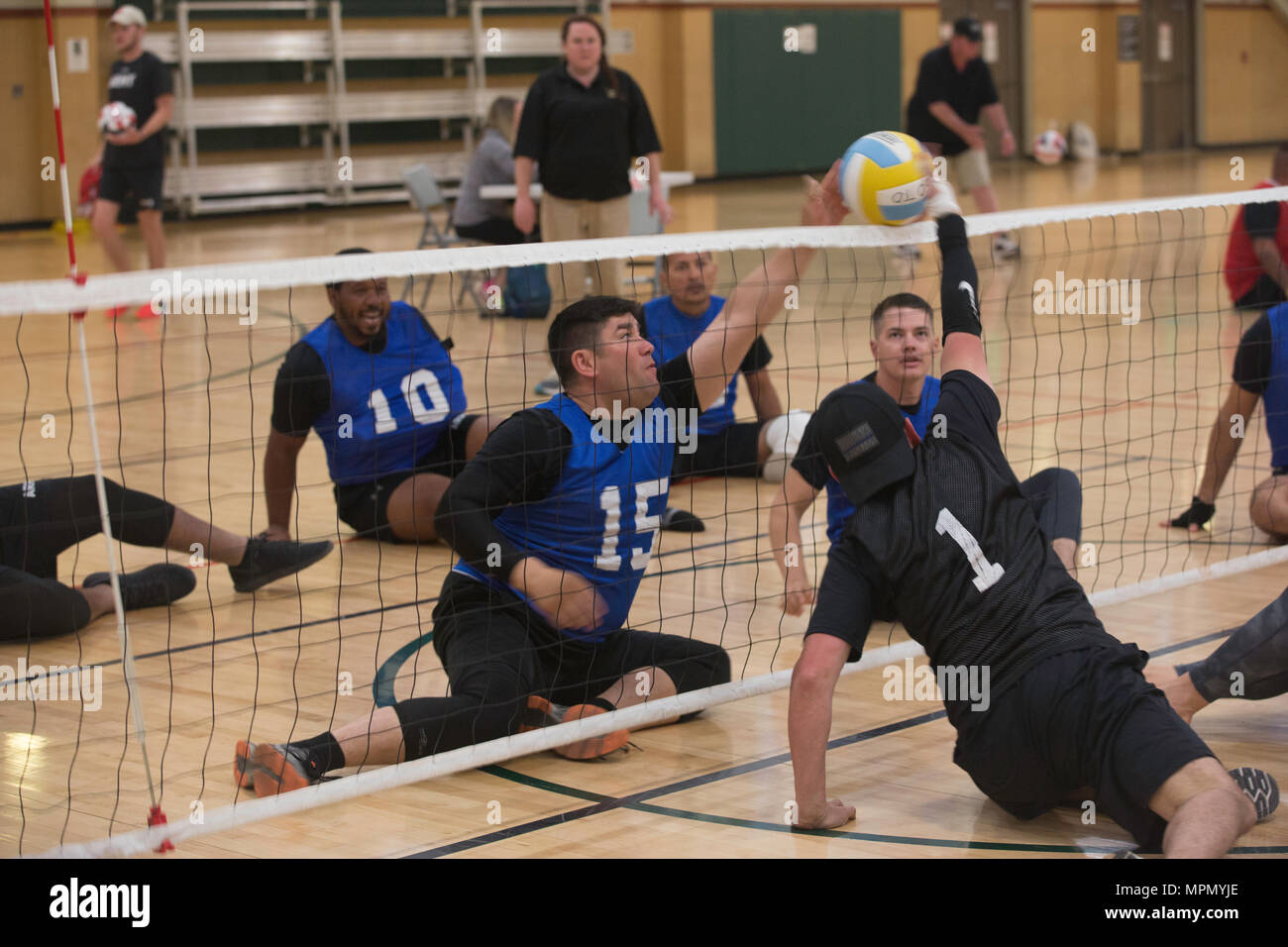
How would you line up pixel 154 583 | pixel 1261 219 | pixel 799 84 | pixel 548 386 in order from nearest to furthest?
pixel 154 583 < pixel 1261 219 < pixel 548 386 < pixel 799 84

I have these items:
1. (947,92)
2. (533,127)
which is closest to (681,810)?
(533,127)

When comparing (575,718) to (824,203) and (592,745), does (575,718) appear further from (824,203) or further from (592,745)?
(824,203)

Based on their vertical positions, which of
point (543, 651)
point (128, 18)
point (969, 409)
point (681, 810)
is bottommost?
point (681, 810)

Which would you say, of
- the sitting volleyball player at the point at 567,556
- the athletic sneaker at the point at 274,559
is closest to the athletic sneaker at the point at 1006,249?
the athletic sneaker at the point at 274,559

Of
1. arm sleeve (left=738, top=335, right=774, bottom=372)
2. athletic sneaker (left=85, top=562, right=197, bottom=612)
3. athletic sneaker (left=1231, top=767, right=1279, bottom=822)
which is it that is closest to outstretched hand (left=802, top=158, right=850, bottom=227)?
athletic sneaker (left=1231, top=767, right=1279, bottom=822)

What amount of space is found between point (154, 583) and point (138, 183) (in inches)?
283

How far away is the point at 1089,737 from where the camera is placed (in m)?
3.14

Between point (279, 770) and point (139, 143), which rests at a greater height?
point (139, 143)

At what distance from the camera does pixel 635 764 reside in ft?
12.8

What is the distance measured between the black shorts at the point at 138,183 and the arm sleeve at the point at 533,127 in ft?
12.8

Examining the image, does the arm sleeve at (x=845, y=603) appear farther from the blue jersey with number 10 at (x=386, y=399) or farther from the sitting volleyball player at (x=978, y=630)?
the blue jersey with number 10 at (x=386, y=399)

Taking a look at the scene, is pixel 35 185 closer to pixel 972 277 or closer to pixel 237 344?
pixel 237 344

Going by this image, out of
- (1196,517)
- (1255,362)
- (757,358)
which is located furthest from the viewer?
(757,358)
